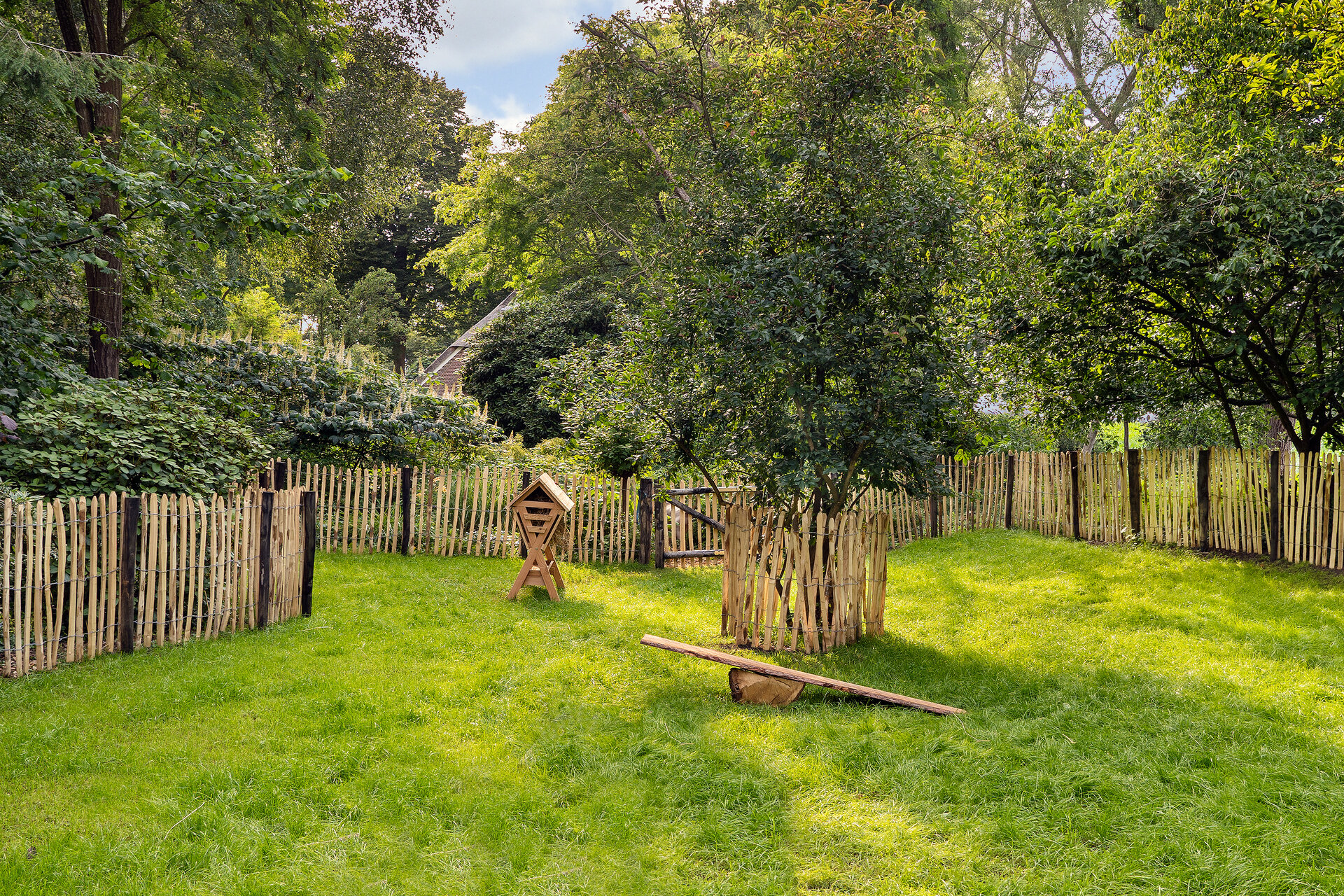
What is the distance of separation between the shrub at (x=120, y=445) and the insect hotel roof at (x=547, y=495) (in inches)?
121

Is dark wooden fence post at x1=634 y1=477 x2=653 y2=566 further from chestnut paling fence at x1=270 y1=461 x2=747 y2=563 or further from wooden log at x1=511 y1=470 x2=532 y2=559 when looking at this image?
wooden log at x1=511 y1=470 x2=532 y2=559

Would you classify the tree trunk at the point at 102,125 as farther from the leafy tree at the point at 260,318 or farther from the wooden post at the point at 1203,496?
the leafy tree at the point at 260,318

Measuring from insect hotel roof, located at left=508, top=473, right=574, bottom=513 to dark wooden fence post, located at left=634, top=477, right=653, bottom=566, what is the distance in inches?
108

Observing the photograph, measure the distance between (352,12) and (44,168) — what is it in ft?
24.1

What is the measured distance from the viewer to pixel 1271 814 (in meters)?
4.43

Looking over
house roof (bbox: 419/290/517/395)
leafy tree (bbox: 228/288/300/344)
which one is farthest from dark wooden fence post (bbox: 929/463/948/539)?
leafy tree (bbox: 228/288/300/344)

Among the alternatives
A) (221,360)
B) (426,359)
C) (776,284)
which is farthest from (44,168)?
(426,359)

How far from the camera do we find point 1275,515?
425 inches

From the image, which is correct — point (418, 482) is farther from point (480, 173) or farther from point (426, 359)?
point (426, 359)

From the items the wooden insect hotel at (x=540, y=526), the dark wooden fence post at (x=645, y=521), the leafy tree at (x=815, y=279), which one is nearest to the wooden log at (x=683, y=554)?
the dark wooden fence post at (x=645, y=521)

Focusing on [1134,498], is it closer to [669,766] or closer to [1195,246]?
[1195,246]

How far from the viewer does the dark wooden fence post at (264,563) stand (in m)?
8.07

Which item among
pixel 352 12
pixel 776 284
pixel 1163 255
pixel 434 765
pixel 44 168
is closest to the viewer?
pixel 434 765

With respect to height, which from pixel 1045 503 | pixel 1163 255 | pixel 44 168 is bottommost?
pixel 1045 503
